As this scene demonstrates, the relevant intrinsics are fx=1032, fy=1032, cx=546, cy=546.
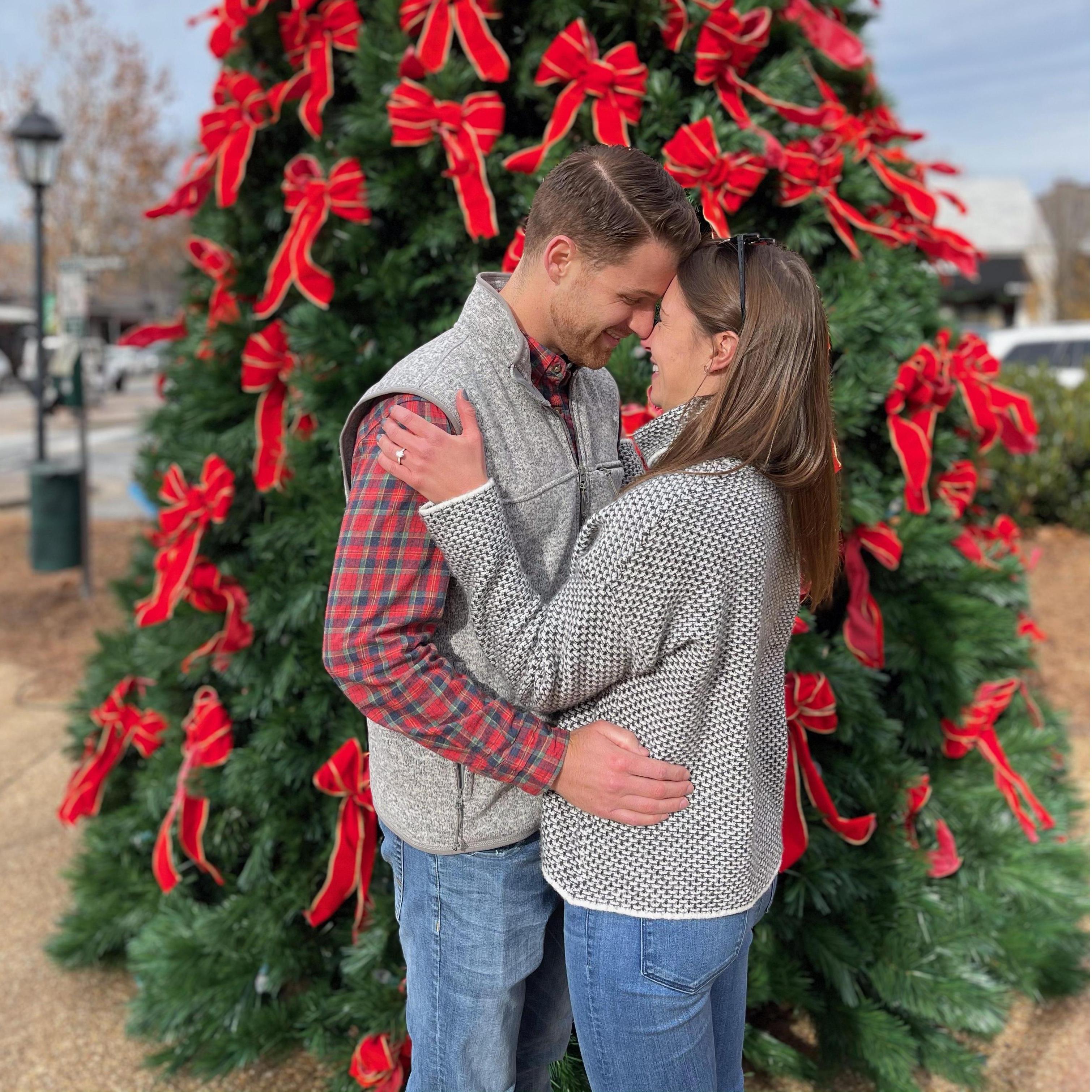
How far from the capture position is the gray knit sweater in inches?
53.6

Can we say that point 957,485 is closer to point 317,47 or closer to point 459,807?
point 459,807

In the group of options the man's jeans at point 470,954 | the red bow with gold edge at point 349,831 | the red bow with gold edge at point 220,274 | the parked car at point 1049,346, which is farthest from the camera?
the parked car at point 1049,346

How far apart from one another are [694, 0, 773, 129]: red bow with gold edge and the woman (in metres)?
1.02

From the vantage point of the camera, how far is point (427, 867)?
5.31ft

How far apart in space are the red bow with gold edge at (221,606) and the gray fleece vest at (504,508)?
1.06m

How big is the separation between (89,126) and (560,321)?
25.5m

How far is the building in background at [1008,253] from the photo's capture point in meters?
32.3

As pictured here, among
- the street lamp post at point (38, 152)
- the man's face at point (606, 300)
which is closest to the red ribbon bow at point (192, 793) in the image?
the man's face at point (606, 300)

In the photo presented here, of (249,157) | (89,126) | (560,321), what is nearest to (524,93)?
(249,157)

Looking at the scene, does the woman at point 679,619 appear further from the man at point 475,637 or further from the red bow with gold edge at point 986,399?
the red bow with gold edge at point 986,399

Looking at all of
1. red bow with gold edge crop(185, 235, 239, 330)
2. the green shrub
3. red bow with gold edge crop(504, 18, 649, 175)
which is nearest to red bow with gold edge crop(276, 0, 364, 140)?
red bow with gold edge crop(185, 235, 239, 330)

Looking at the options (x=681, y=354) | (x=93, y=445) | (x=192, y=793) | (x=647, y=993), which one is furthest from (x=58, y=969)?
(x=93, y=445)

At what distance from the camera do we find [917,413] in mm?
2555

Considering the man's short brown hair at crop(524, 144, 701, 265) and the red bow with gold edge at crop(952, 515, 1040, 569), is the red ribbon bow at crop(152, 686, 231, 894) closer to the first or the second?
the man's short brown hair at crop(524, 144, 701, 265)
